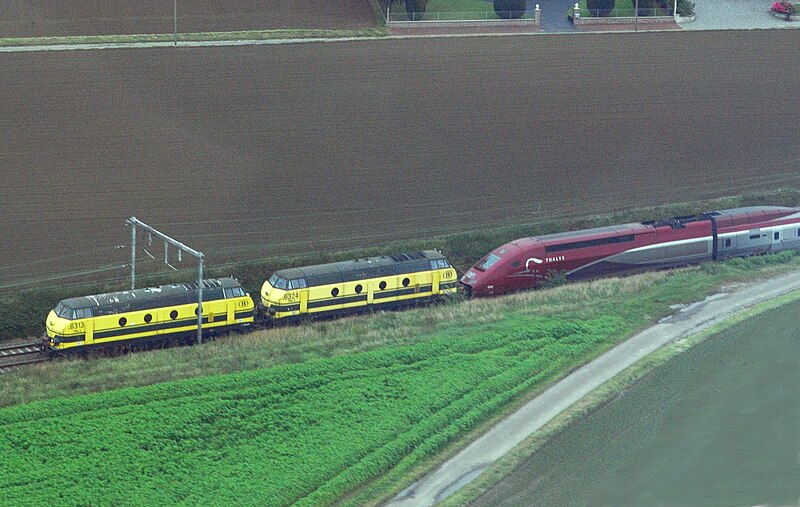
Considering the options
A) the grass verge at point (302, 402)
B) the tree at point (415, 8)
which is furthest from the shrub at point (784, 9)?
the grass verge at point (302, 402)

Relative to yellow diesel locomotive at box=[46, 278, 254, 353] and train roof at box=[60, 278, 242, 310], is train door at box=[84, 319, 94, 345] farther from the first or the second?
train roof at box=[60, 278, 242, 310]

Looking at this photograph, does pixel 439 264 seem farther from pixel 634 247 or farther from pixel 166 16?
pixel 166 16

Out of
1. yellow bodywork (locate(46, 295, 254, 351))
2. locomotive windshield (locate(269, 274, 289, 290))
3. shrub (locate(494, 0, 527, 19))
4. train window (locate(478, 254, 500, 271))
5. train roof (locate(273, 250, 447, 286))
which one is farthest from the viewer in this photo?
shrub (locate(494, 0, 527, 19))

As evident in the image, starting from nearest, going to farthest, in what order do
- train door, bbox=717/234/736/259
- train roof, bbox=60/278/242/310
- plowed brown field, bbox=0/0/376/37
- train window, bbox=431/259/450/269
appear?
train roof, bbox=60/278/242/310
train window, bbox=431/259/450/269
train door, bbox=717/234/736/259
plowed brown field, bbox=0/0/376/37

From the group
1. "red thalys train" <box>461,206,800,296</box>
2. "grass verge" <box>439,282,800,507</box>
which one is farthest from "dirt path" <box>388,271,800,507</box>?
"red thalys train" <box>461,206,800,296</box>

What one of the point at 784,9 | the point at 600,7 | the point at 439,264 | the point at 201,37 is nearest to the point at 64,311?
the point at 439,264

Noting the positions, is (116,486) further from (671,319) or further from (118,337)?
(671,319)

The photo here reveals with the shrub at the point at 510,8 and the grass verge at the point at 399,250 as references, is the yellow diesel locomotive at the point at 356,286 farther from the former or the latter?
the shrub at the point at 510,8
